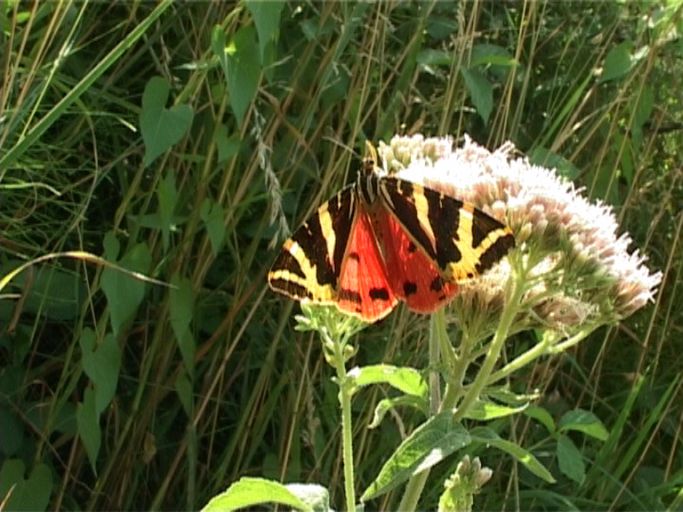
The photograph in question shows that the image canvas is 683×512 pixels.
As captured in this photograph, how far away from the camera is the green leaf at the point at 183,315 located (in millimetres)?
1445

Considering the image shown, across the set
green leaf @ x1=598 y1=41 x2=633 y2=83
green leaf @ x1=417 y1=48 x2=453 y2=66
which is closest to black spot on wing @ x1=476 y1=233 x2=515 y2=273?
green leaf @ x1=417 y1=48 x2=453 y2=66

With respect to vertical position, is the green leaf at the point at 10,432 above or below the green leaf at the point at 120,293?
below

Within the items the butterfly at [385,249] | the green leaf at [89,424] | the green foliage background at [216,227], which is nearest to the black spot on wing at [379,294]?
the butterfly at [385,249]

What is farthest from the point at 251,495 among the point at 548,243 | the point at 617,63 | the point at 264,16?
the point at 617,63

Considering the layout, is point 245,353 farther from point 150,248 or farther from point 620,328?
point 620,328

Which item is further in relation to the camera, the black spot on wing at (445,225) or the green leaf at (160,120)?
the green leaf at (160,120)

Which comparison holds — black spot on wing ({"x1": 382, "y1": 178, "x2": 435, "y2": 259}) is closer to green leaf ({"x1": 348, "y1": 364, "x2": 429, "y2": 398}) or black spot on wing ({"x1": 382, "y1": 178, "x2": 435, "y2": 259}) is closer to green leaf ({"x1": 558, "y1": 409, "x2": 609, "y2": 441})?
green leaf ({"x1": 348, "y1": 364, "x2": 429, "y2": 398})

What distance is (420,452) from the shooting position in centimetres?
87

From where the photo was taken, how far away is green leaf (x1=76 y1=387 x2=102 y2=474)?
54.5 inches

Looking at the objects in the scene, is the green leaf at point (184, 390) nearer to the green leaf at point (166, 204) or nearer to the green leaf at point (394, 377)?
the green leaf at point (166, 204)

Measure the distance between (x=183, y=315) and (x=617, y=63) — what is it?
71 cm

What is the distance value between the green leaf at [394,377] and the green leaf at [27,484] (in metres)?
0.59

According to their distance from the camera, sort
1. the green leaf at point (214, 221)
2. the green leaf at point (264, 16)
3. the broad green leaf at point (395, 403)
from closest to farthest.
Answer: the broad green leaf at point (395, 403), the green leaf at point (264, 16), the green leaf at point (214, 221)

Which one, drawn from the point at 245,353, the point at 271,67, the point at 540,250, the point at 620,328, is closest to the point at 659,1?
the point at 620,328
